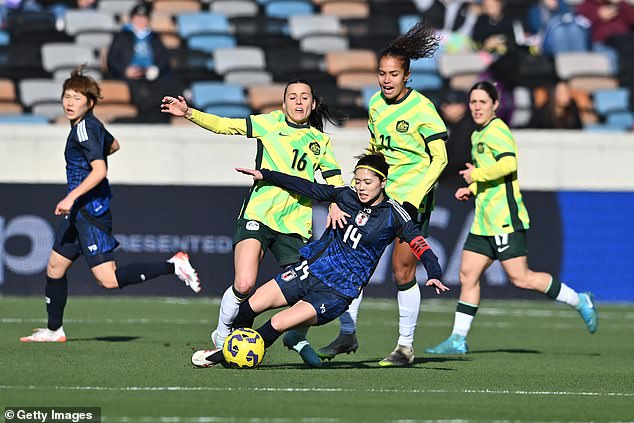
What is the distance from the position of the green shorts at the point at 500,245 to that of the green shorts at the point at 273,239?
2304mm

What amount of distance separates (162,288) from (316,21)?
24.1 feet

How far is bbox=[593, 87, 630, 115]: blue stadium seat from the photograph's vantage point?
69.4 ft

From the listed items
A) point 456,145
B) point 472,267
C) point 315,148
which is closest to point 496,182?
point 472,267

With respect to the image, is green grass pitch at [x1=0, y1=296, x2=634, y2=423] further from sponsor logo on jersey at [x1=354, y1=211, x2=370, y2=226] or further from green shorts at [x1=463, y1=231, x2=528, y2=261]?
sponsor logo on jersey at [x1=354, y1=211, x2=370, y2=226]

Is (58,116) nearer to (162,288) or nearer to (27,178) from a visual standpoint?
(27,178)

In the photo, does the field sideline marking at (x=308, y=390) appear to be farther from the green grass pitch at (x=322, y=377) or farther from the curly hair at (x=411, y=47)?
the curly hair at (x=411, y=47)

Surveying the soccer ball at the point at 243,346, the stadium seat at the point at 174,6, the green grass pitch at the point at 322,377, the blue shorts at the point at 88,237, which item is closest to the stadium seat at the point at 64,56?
the stadium seat at the point at 174,6

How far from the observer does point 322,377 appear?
8750mm

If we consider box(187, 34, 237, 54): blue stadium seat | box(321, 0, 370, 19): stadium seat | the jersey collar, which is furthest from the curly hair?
box(321, 0, 370, 19): stadium seat

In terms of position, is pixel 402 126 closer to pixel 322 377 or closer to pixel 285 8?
pixel 322 377

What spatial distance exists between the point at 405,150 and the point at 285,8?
13.1 metres

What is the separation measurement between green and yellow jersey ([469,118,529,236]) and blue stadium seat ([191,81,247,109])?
8.24 m

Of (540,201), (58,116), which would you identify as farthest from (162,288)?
(540,201)

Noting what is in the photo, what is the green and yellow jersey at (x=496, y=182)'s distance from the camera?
1130cm
